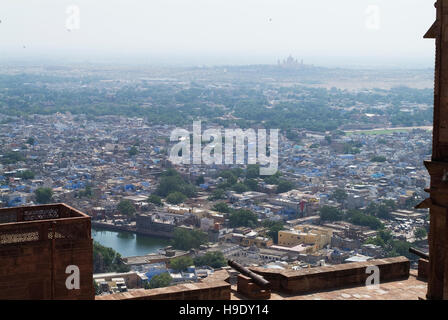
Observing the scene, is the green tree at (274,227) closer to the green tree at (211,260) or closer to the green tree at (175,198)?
the green tree at (211,260)

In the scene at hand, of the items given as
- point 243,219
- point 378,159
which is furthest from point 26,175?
point 378,159

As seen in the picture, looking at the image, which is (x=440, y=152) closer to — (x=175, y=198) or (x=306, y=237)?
(x=306, y=237)

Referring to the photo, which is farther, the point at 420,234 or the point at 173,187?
the point at 173,187

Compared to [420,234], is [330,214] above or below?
below

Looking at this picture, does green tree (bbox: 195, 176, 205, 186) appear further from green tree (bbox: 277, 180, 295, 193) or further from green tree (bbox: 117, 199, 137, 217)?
green tree (bbox: 117, 199, 137, 217)

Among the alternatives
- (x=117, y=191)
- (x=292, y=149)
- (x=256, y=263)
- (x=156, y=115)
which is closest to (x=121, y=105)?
(x=156, y=115)

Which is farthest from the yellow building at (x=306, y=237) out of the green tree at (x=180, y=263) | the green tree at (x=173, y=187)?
the green tree at (x=173, y=187)
